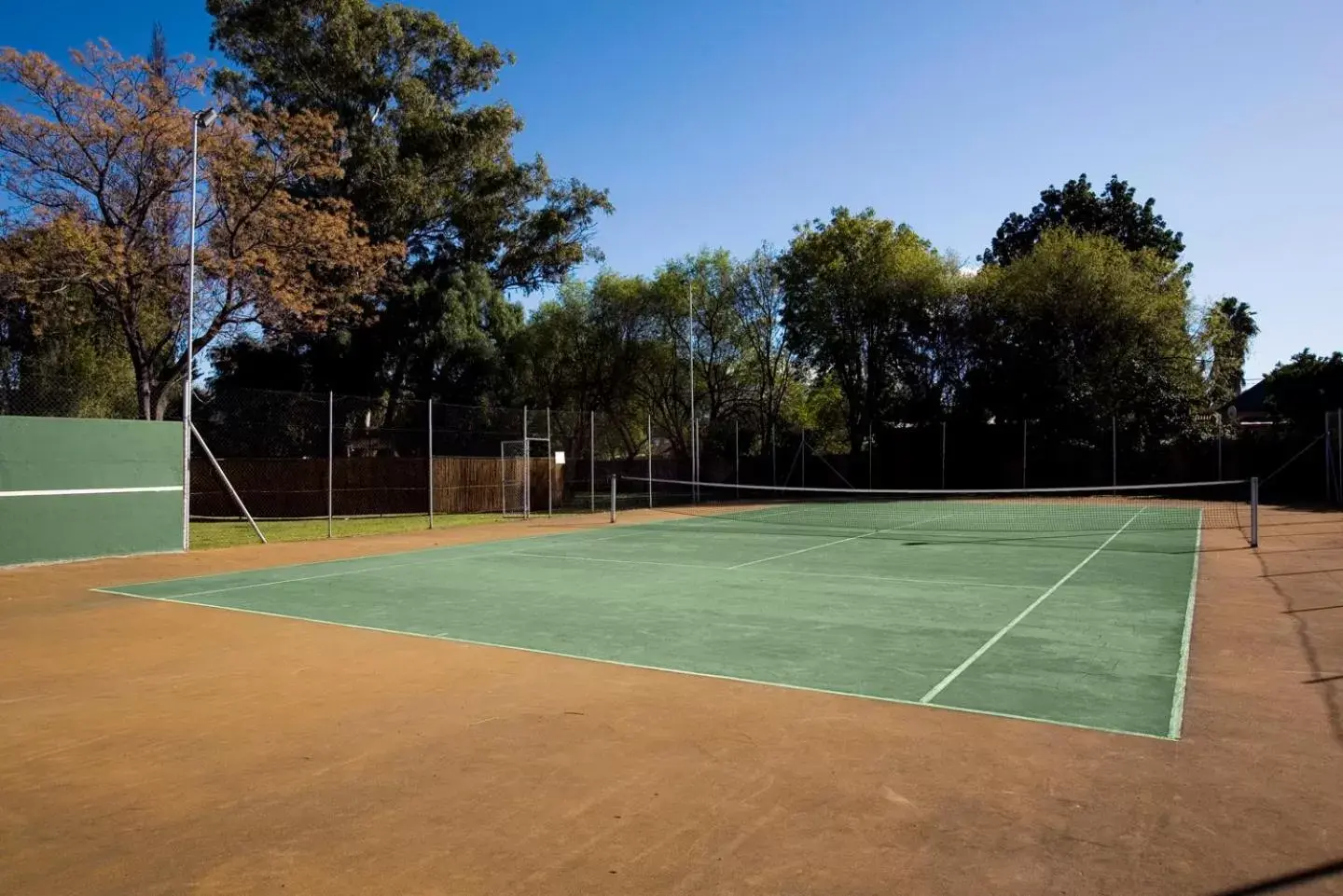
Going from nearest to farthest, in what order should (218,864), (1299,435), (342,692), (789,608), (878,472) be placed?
(218,864), (342,692), (789,608), (1299,435), (878,472)

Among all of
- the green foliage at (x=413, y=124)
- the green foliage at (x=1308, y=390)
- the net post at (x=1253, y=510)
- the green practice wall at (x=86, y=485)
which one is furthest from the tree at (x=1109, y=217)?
the green practice wall at (x=86, y=485)

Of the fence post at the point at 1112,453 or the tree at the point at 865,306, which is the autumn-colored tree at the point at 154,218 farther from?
the fence post at the point at 1112,453

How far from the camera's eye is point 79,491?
14.2m

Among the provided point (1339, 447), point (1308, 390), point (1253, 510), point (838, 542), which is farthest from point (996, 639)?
point (1308, 390)

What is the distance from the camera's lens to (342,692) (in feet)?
20.9

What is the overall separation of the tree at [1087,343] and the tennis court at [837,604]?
14.4 metres

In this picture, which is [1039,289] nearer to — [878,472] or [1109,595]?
[878,472]

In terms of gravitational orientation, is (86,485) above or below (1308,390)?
below

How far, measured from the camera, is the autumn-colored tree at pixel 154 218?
1936 centimetres

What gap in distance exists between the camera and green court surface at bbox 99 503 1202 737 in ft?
21.4

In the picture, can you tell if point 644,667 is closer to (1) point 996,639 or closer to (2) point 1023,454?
(1) point 996,639

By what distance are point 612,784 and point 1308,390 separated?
42.7 metres

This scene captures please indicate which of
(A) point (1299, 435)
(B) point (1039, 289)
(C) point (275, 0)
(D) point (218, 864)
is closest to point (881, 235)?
(B) point (1039, 289)

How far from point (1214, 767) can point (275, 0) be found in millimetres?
35700
